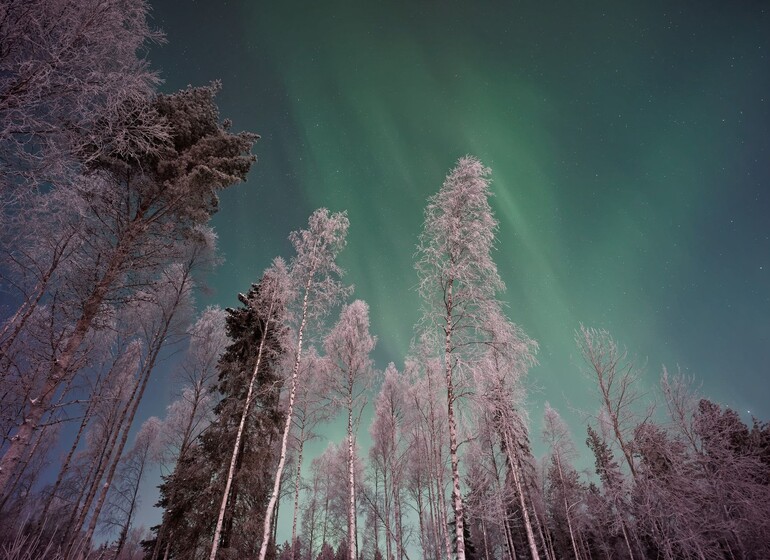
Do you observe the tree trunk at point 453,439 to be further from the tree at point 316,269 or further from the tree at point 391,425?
the tree at point 391,425

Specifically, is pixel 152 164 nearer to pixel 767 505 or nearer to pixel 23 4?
pixel 23 4

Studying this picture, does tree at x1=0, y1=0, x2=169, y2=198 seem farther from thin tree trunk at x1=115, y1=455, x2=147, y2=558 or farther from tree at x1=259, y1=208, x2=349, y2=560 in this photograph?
thin tree trunk at x1=115, y1=455, x2=147, y2=558

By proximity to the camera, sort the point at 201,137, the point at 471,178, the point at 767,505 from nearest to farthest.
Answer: the point at 201,137 < the point at 471,178 < the point at 767,505

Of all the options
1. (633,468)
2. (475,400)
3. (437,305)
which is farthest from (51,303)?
(633,468)

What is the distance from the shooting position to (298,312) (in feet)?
41.6

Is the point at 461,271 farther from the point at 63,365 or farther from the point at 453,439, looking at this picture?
the point at 63,365

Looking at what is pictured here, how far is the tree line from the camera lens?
215 inches

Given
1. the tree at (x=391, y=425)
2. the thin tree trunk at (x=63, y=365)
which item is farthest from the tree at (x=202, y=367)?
the tree at (x=391, y=425)

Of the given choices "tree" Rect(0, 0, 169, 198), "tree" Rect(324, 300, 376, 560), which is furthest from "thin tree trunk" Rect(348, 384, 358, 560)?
"tree" Rect(0, 0, 169, 198)

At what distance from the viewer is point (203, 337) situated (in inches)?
463

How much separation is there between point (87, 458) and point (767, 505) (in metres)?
33.5

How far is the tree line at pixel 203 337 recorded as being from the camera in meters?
5.47

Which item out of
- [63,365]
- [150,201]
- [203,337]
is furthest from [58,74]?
[203,337]

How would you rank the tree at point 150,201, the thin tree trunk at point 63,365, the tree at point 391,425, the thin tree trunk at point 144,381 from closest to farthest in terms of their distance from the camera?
the thin tree trunk at point 63,365
the tree at point 150,201
the thin tree trunk at point 144,381
the tree at point 391,425
